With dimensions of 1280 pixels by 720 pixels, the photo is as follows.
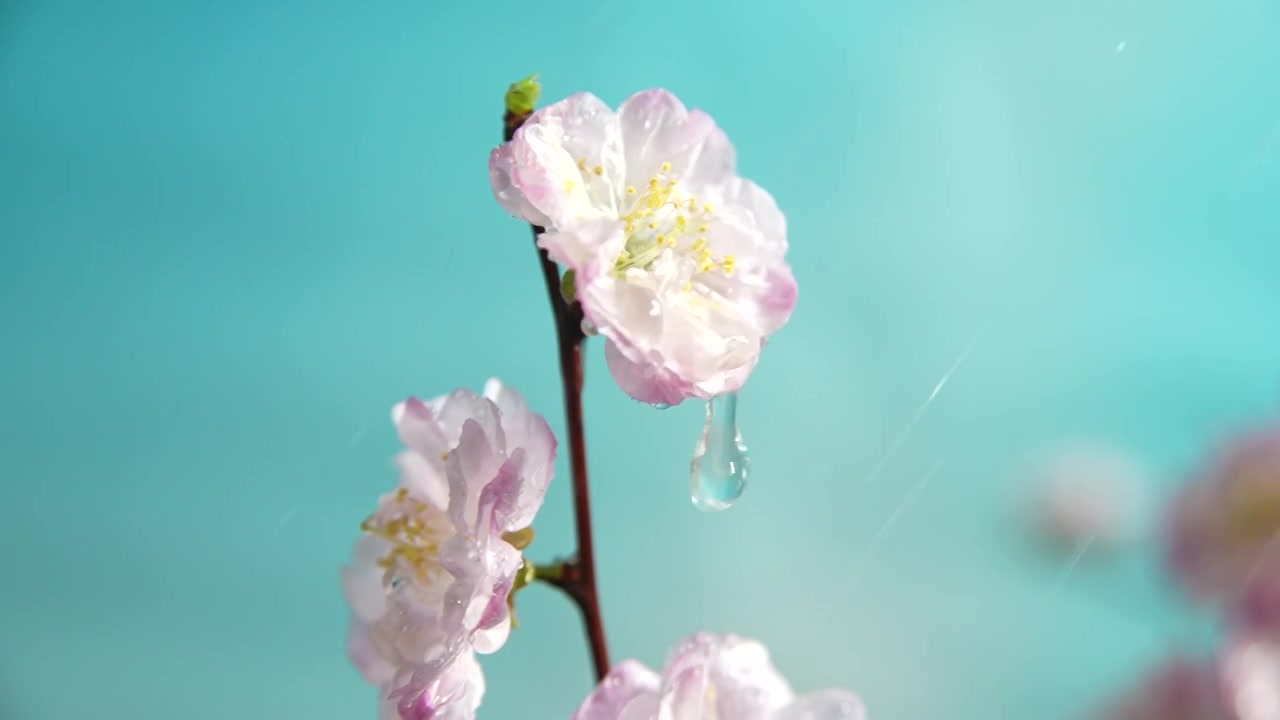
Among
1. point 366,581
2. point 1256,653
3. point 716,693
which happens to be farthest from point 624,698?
point 1256,653

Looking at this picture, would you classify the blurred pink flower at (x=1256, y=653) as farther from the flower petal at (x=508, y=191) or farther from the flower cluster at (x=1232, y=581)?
the flower petal at (x=508, y=191)

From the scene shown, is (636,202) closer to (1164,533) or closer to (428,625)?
(428,625)

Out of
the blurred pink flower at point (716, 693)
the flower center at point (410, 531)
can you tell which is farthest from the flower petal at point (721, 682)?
the flower center at point (410, 531)

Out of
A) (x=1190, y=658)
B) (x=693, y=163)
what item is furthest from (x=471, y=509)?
(x=1190, y=658)

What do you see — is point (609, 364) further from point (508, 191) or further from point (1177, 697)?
point (1177, 697)

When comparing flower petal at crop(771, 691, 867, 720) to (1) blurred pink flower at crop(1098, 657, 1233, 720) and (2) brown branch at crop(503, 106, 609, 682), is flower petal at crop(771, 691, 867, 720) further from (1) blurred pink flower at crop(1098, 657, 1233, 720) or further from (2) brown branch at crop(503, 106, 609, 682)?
(1) blurred pink flower at crop(1098, 657, 1233, 720)

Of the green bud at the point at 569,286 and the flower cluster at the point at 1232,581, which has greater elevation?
the green bud at the point at 569,286
